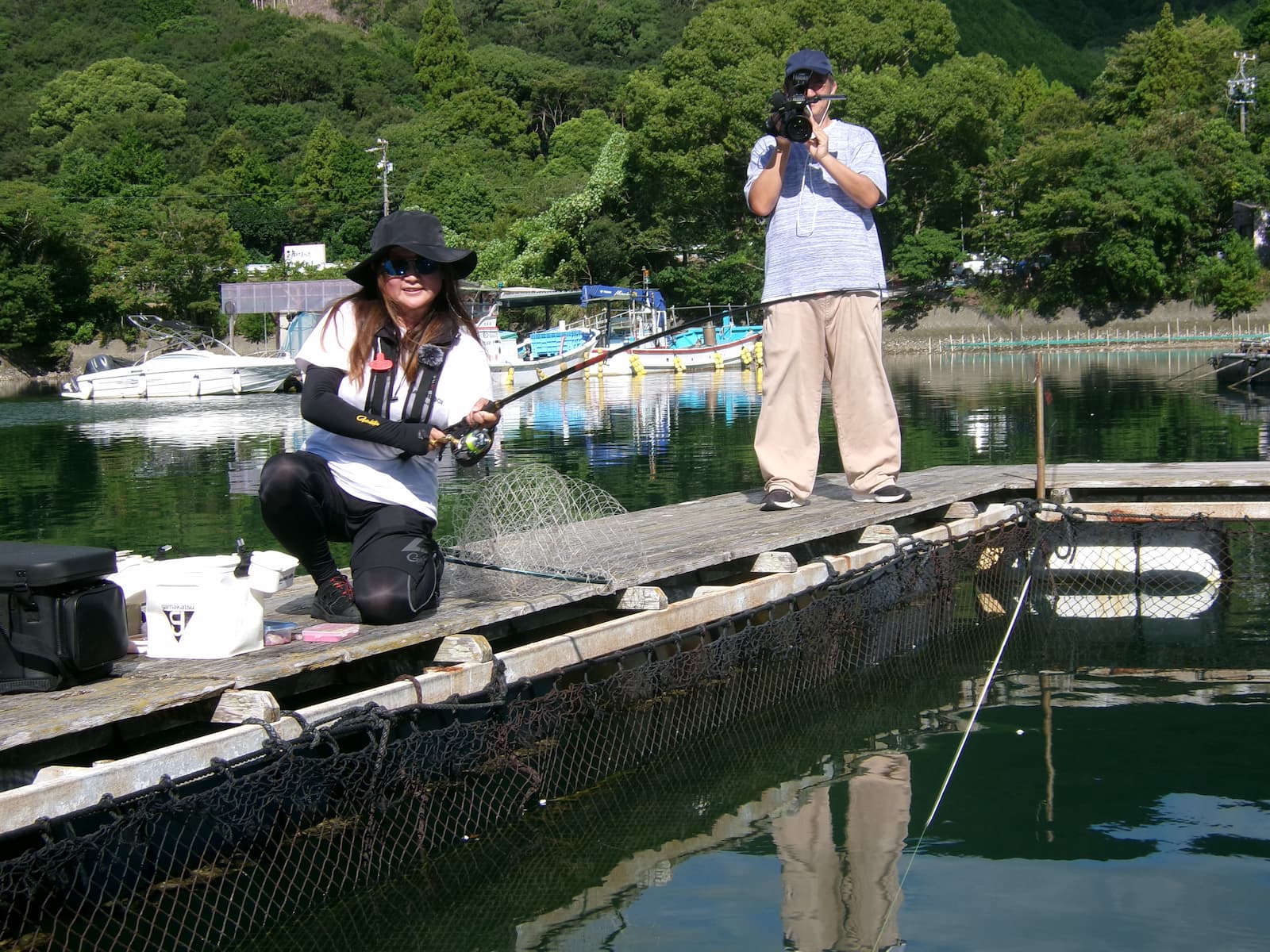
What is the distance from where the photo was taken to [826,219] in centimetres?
741

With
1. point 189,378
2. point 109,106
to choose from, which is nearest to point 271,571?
point 189,378

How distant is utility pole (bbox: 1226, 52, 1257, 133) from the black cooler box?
198ft

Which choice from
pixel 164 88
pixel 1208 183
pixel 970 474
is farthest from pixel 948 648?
pixel 164 88

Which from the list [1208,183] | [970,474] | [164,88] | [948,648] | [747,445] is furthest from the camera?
[164,88]

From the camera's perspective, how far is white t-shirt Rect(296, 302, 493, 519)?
497 centimetres

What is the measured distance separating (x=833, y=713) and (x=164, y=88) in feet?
330

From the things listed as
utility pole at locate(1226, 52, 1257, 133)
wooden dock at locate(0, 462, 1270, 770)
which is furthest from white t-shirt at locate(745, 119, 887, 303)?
utility pole at locate(1226, 52, 1257, 133)

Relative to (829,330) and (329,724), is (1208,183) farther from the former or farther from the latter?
(329,724)

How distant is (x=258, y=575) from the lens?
17.9ft

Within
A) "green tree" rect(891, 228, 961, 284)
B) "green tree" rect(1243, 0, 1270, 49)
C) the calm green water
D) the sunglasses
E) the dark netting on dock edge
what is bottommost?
the calm green water

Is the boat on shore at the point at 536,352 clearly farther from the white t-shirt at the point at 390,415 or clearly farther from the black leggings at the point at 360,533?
the black leggings at the point at 360,533

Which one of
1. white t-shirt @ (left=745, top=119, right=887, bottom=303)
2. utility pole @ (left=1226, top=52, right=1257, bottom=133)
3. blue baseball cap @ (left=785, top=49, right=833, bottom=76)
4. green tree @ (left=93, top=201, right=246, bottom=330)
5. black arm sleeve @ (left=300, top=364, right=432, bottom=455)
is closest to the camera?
black arm sleeve @ (left=300, top=364, right=432, bottom=455)

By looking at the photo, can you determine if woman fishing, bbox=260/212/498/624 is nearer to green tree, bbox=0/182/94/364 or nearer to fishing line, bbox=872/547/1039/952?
fishing line, bbox=872/547/1039/952

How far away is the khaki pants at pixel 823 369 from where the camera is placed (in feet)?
24.6
